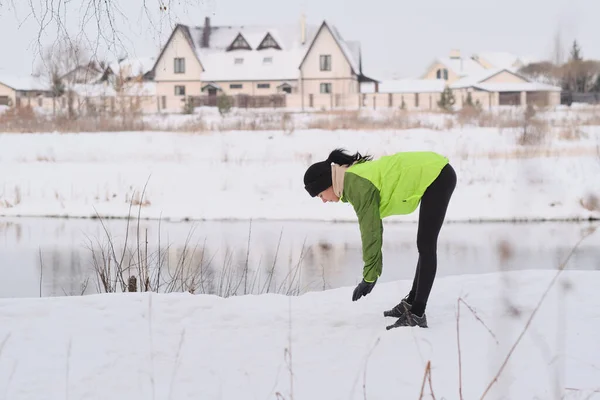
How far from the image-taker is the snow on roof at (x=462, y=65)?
65.9 meters

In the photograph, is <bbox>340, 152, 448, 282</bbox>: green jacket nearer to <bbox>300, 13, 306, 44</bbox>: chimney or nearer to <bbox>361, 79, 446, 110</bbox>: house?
<bbox>300, 13, 306, 44</bbox>: chimney

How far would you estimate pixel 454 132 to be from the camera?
21844 millimetres

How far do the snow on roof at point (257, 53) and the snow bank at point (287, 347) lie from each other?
4301 centimetres

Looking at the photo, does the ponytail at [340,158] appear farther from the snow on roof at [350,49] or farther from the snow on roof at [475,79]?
the snow on roof at [475,79]

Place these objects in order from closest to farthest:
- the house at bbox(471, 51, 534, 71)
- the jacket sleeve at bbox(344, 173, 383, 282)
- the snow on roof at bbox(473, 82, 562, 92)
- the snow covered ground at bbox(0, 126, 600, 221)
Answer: the jacket sleeve at bbox(344, 173, 383, 282) < the snow covered ground at bbox(0, 126, 600, 221) < the snow on roof at bbox(473, 82, 562, 92) < the house at bbox(471, 51, 534, 71)

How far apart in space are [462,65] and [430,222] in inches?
2613

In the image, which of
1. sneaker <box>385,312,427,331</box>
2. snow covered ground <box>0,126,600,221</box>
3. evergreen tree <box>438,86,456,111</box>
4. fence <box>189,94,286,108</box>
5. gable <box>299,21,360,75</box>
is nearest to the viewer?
sneaker <box>385,312,427,331</box>

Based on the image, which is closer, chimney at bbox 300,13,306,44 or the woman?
the woman

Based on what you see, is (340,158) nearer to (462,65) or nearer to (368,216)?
(368,216)

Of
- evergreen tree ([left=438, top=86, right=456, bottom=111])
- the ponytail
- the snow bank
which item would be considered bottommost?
the snow bank

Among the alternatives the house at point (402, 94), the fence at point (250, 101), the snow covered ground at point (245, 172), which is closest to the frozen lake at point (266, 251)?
the snow covered ground at point (245, 172)

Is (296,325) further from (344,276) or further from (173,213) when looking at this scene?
(173,213)

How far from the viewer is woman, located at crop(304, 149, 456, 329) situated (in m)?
4.17

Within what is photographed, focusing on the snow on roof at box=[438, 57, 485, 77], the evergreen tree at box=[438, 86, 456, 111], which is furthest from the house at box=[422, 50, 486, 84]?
the evergreen tree at box=[438, 86, 456, 111]
